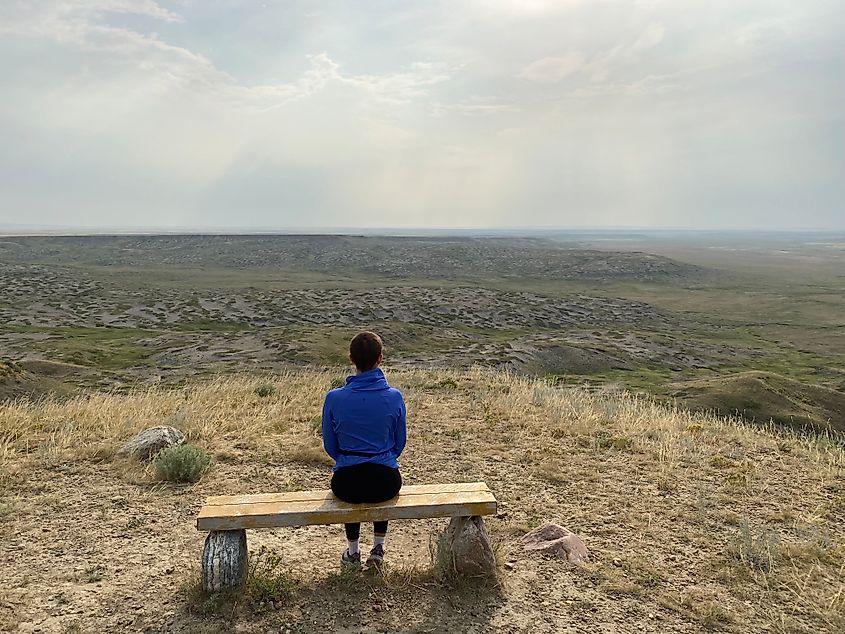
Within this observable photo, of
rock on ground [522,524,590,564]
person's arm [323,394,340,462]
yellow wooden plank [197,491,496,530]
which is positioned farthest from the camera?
rock on ground [522,524,590,564]

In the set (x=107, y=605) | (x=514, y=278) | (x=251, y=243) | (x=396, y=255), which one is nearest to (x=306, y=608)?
(x=107, y=605)

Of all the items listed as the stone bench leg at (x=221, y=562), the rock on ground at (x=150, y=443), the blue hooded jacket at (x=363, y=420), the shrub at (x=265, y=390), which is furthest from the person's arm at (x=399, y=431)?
the shrub at (x=265, y=390)

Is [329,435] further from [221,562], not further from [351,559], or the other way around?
[221,562]

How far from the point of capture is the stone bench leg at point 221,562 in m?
4.39

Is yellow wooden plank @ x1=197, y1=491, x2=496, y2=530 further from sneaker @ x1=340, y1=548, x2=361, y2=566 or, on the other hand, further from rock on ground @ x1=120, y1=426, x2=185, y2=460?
rock on ground @ x1=120, y1=426, x2=185, y2=460

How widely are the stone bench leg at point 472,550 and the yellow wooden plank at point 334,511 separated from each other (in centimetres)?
18

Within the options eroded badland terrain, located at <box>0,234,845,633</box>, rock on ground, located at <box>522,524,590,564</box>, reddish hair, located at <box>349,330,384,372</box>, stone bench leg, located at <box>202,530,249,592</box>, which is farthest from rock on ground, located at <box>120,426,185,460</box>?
rock on ground, located at <box>522,524,590,564</box>

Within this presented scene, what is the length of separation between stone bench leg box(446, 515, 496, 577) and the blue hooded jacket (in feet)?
2.64

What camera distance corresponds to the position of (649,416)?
35.8 feet

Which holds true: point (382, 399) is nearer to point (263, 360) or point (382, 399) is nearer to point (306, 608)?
point (306, 608)

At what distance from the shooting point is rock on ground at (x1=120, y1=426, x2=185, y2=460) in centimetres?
761

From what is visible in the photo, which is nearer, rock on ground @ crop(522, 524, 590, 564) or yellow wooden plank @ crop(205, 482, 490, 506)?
yellow wooden plank @ crop(205, 482, 490, 506)

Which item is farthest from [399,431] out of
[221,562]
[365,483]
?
[221,562]

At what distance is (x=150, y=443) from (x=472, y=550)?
5000 mm
